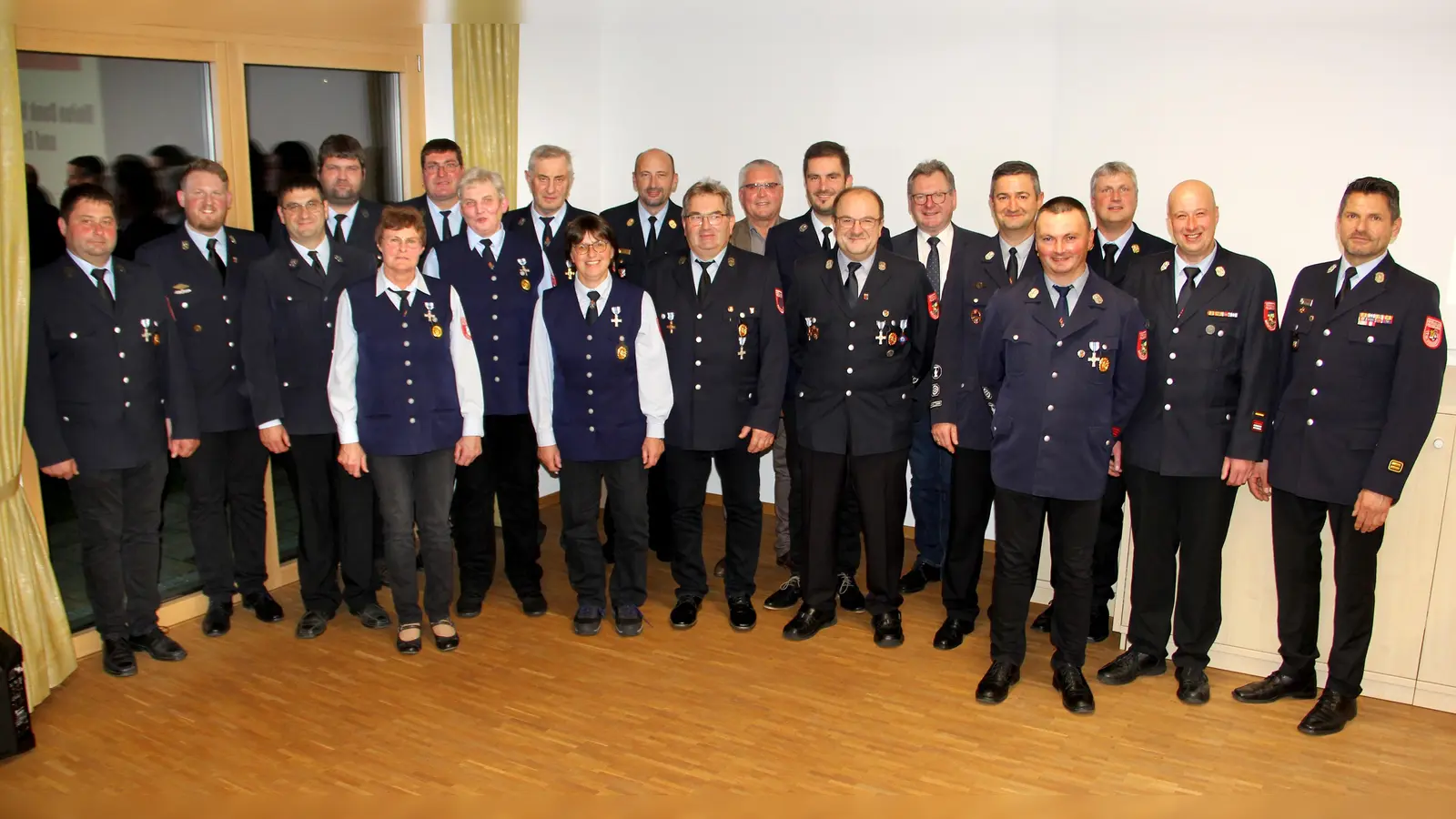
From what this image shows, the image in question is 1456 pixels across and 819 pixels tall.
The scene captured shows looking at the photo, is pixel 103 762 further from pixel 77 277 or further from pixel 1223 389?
pixel 1223 389

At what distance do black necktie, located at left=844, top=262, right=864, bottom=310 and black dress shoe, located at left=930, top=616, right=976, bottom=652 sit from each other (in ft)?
4.11

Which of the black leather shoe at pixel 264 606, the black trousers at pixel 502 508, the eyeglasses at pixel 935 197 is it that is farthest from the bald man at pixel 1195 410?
the black leather shoe at pixel 264 606

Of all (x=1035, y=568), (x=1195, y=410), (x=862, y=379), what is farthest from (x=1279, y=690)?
(x=862, y=379)

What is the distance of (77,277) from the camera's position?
3.77 m

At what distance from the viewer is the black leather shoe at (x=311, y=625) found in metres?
4.29

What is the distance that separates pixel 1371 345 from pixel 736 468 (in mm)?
2151

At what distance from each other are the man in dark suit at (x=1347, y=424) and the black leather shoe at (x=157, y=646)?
371 cm

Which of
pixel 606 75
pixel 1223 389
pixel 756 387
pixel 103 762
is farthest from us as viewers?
pixel 606 75

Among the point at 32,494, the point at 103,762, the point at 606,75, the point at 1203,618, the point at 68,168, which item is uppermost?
the point at 606,75

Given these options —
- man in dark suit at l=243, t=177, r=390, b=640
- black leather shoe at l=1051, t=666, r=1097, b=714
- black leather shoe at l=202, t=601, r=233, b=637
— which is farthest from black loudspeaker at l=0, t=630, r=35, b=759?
black leather shoe at l=1051, t=666, r=1097, b=714

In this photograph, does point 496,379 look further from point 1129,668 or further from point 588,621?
point 1129,668

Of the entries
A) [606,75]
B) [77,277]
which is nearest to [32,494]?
[77,277]

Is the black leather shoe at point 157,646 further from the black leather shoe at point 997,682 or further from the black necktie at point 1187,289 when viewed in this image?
the black necktie at point 1187,289

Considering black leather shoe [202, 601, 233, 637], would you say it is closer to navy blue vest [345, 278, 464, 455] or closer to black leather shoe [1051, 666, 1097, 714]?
navy blue vest [345, 278, 464, 455]
